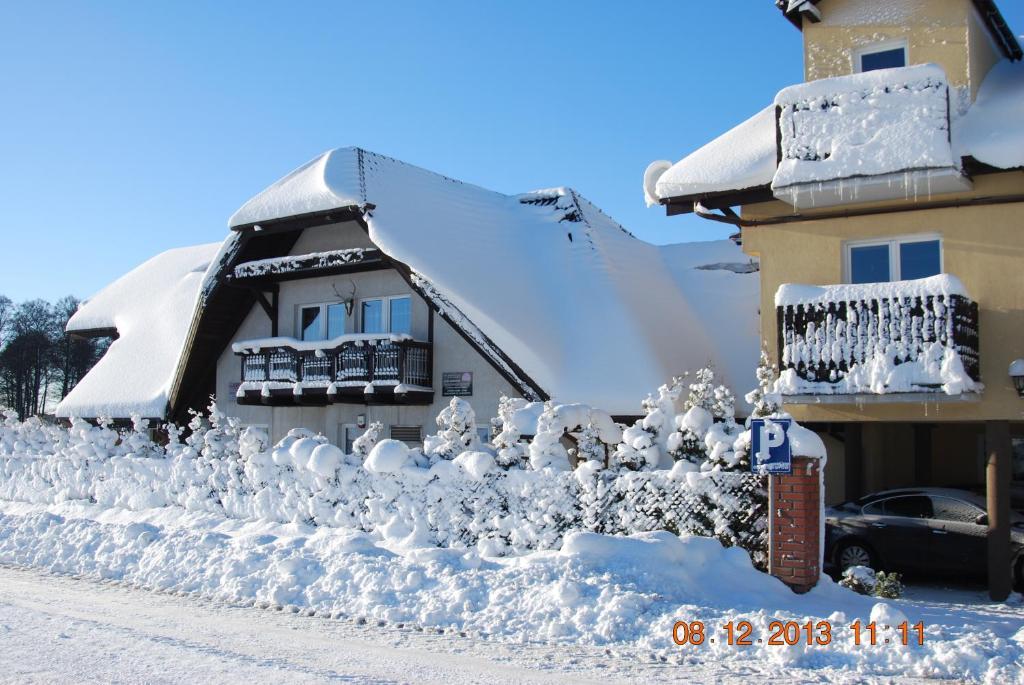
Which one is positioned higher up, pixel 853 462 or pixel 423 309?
pixel 423 309

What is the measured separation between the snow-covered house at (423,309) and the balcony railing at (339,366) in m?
0.03

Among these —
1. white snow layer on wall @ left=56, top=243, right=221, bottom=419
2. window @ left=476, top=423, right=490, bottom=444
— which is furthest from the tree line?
window @ left=476, top=423, right=490, bottom=444

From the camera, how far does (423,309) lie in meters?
20.5

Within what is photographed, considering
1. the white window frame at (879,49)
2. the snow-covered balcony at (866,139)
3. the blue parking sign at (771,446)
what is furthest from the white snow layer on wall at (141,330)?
the blue parking sign at (771,446)

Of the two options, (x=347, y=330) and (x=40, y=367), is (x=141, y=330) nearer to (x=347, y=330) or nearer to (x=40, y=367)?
(x=347, y=330)

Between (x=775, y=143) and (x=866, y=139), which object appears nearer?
(x=866, y=139)

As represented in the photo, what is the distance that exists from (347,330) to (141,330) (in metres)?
7.64

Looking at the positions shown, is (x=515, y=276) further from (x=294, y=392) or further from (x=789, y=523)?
(x=789, y=523)

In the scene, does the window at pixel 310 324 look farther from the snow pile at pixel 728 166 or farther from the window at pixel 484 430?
the snow pile at pixel 728 166

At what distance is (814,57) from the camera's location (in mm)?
15852

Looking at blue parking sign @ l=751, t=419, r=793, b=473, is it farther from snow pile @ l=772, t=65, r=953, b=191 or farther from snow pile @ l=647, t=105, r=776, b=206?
snow pile @ l=647, t=105, r=776, b=206

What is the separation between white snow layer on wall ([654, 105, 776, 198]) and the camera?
49.2ft
